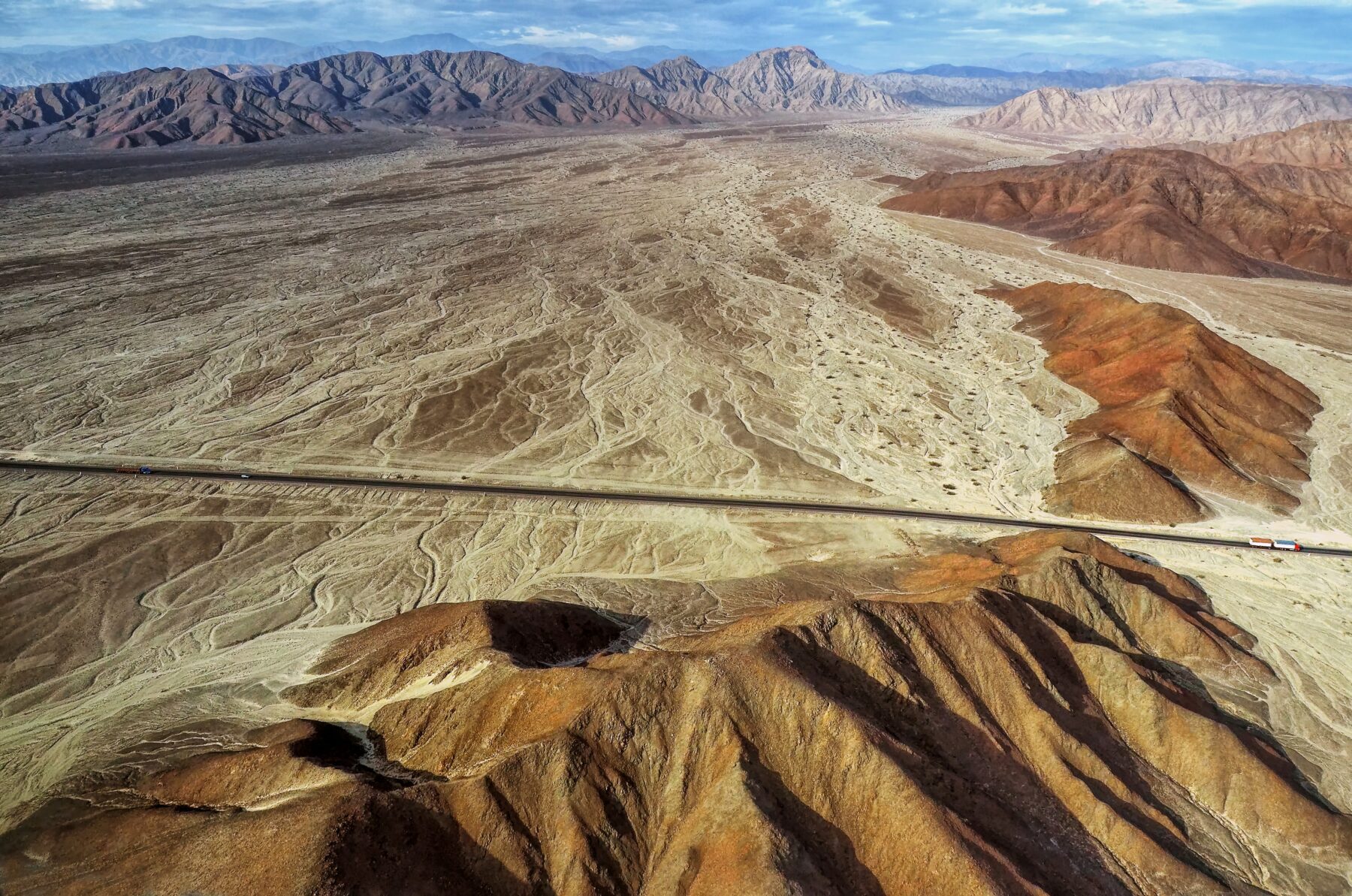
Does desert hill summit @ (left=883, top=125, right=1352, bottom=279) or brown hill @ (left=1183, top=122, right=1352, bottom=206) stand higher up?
brown hill @ (left=1183, top=122, right=1352, bottom=206)

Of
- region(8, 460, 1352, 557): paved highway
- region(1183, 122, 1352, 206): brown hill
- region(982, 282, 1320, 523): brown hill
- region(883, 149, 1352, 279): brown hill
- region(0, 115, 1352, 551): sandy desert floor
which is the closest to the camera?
region(8, 460, 1352, 557): paved highway

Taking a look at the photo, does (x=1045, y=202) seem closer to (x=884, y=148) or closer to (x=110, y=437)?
(x=884, y=148)

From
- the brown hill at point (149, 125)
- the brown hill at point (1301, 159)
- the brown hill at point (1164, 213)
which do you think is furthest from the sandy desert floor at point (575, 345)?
the brown hill at point (149, 125)

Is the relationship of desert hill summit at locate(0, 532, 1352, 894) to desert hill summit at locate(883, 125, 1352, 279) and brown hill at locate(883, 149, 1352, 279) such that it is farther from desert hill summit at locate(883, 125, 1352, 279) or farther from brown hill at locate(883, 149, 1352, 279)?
desert hill summit at locate(883, 125, 1352, 279)

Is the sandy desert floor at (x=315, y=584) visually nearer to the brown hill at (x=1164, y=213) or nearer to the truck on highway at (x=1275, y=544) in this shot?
the truck on highway at (x=1275, y=544)

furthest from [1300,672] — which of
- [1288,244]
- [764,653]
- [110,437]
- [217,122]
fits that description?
[217,122]

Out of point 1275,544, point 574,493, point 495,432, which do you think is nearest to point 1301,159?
point 1275,544

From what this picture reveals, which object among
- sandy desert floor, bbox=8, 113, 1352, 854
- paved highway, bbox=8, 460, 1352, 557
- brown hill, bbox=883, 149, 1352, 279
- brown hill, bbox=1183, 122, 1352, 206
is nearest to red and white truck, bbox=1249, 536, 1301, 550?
sandy desert floor, bbox=8, 113, 1352, 854
